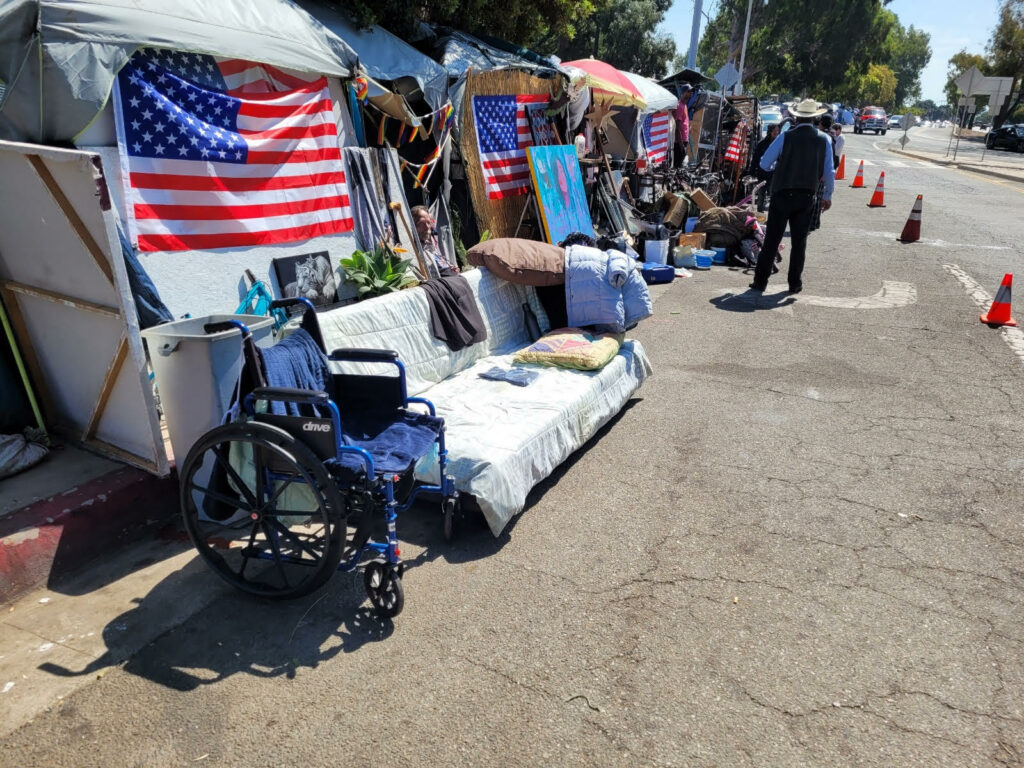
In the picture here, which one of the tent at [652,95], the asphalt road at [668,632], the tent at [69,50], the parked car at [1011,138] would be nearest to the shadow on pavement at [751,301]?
the asphalt road at [668,632]

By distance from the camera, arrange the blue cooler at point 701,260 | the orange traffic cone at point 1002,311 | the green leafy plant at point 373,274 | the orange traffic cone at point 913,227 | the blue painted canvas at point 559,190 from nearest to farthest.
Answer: the green leafy plant at point 373,274 → the orange traffic cone at point 1002,311 → the blue painted canvas at point 559,190 → the blue cooler at point 701,260 → the orange traffic cone at point 913,227

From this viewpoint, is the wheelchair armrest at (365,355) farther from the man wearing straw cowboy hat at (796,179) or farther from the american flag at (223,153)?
the man wearing straw cowboy hat at (796,179)

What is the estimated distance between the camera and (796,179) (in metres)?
8.52

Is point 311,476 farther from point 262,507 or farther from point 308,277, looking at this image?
point 308,277

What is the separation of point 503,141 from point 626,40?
69.7ft

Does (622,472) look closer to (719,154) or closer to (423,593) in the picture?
(423,593)

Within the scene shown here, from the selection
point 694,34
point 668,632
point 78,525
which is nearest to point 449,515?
point 668,632

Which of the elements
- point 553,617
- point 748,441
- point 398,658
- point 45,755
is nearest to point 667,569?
point 553,617

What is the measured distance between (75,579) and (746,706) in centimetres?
319

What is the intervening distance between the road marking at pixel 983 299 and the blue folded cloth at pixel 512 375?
5.02 meters

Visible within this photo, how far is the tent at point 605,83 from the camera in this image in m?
11.1

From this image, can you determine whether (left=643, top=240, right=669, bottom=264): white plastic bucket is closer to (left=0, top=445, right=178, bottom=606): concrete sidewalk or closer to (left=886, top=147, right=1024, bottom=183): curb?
(left=0, top=445, right=178, bottom=606): concrete sidewalk

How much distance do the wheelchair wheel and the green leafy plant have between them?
2.75 m

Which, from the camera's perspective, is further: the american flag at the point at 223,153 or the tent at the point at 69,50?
the american flag at the point at 223,153
